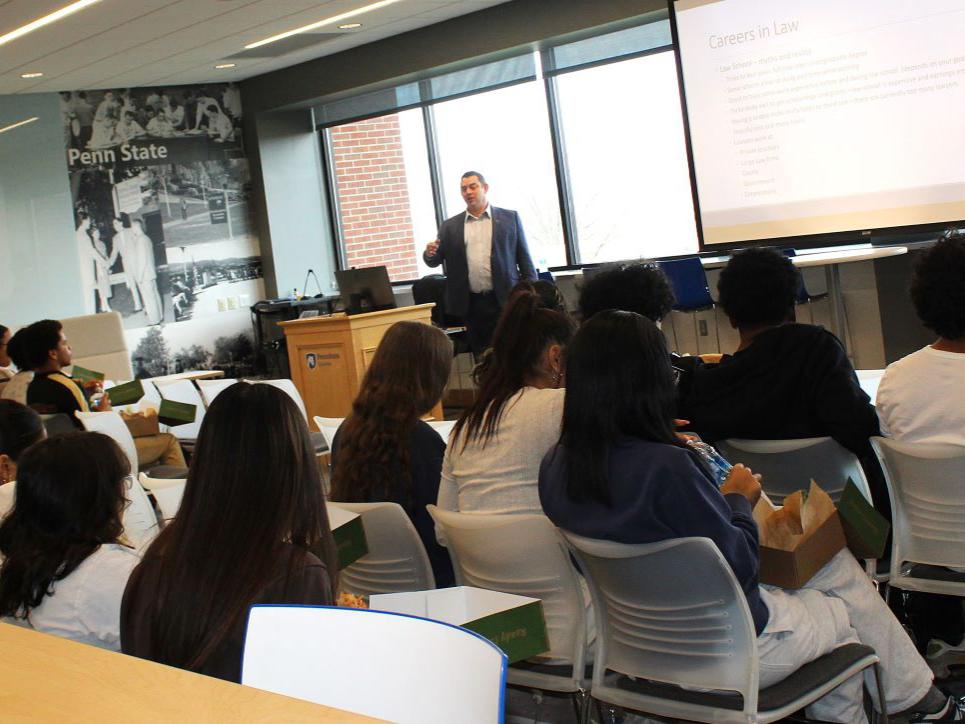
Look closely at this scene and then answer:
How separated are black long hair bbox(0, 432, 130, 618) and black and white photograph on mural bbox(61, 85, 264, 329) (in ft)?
25.1

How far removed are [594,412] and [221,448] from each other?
2.39 ft

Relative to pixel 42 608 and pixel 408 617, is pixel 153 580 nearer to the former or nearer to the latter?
pixel 42 608

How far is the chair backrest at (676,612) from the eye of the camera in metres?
1.96

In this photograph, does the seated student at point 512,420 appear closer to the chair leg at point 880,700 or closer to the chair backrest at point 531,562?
the chair backrest at point 531,562

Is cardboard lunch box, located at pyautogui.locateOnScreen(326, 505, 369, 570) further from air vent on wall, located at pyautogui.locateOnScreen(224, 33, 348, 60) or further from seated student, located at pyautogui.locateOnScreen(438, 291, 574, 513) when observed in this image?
air vent on wall, located at pyautogui.locateOnScreen(224, 33, 348, 60)

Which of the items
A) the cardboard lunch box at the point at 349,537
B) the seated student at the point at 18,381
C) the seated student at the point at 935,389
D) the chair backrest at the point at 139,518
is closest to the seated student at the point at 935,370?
the seated student at the point at 935,389

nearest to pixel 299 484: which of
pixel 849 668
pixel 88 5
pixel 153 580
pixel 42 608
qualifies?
pixel 153 580

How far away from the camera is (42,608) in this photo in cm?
214

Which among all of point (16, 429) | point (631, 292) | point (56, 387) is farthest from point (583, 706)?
point (56, 387)

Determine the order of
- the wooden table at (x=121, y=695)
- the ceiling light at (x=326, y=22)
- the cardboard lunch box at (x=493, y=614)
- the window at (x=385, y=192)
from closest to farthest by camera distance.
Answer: the wooden table at (x=121, y=695) → the cardboard lunch box at (x=493, y=614) → the ceiling light at (x=326, y=22) → the window at (x=385, y=192)

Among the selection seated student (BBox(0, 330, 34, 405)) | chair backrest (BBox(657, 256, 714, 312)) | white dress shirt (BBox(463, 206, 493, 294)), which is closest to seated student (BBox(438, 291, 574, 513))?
seated student (BBox(0, 330, 34, 405))

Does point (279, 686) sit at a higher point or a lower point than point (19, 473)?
lower

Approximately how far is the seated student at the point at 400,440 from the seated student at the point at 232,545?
1016mm

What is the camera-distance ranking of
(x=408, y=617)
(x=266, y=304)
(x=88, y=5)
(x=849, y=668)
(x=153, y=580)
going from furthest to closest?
(x=266, y=304) < (x=88, y=5) < (x=849, y=668) < (x=153, y=580) < (x=408, y=617)
